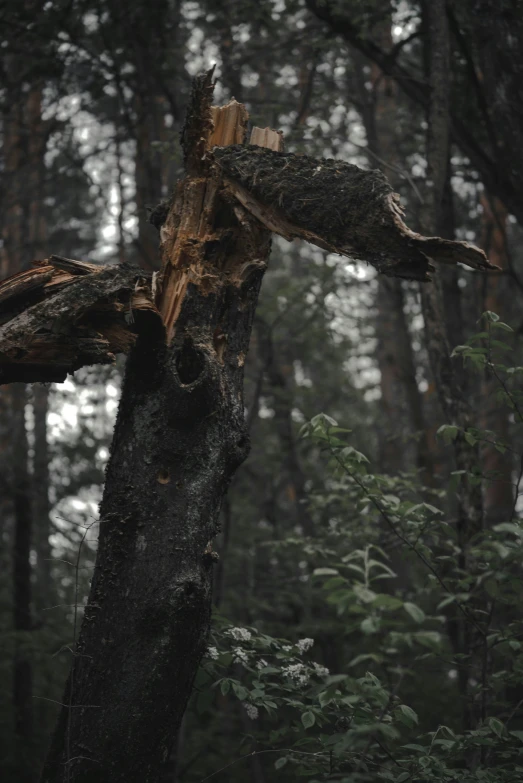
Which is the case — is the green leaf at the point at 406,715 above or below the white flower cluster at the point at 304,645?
below

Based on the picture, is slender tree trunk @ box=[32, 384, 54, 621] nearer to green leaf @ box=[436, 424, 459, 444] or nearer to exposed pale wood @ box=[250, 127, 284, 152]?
exposed pale wood @ box=[250, 127, 284, 152]

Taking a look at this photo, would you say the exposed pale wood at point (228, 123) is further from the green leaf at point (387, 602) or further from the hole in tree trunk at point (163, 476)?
the green leaf at point (387, 602)

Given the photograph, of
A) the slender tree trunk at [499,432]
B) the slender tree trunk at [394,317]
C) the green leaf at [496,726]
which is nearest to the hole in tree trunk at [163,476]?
the green leaf at [496,726]

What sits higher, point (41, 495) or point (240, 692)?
point (41, 495)

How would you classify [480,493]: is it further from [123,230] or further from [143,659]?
[123,230]

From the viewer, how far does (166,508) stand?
2.92 meters

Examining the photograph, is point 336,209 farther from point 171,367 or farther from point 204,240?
point 171,367

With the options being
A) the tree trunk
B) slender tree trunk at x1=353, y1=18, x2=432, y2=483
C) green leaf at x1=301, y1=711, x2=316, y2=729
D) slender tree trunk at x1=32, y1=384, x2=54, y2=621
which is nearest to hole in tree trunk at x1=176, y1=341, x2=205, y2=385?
the tree trunk

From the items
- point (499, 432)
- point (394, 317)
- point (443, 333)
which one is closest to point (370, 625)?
point (443, 333)

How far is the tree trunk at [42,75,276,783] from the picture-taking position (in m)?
2.72

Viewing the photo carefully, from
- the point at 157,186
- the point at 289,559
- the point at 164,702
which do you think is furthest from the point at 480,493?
the point at 289,559

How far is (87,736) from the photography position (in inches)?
106

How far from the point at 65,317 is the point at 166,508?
91 cm

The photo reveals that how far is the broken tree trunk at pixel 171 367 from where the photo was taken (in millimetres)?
2760
